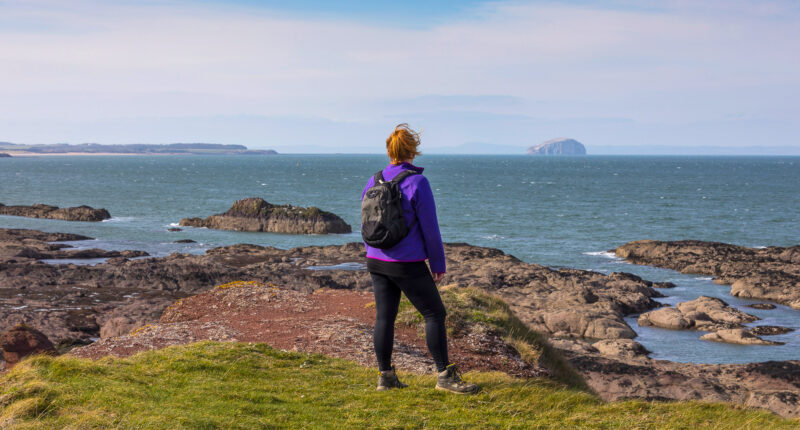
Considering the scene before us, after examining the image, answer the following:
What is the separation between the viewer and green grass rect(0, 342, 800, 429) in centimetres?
595

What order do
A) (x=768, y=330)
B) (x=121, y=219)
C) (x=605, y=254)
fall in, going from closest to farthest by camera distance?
(x=768, y=330) → (x=605, y=254) → (x=121, y=219)

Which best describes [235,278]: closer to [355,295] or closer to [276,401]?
[355,295]

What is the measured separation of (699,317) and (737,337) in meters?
2.39

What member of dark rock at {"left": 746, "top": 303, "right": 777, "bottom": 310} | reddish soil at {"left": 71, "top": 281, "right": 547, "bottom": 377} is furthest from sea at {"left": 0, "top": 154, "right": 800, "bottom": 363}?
reddish soil at {"left": 71, "top": 281, "right": 547, "bottom": 377}

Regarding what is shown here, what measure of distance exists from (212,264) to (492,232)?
31800 millimetres

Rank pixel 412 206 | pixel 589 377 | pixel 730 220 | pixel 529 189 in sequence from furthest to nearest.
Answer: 1. pixel 529 189
2. pixel 730 220
3. pixel 589 377
4. pixel 412 206

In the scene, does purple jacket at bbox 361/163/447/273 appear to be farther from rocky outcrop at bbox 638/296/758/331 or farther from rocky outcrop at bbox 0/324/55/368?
rocky outcrop at bbox 638/296/758/331

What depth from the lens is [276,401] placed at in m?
6.71

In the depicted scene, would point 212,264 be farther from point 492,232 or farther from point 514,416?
point 492,232

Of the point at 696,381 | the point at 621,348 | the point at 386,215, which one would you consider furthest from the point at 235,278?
the point at 386,215

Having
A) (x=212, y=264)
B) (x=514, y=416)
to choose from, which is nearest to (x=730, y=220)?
(x=212, y=264)

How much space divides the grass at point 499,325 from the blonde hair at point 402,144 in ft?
15.0

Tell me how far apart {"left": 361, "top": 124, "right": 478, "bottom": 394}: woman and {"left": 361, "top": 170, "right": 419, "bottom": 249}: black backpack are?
0.06 m

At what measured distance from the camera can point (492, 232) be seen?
58.8 meters
